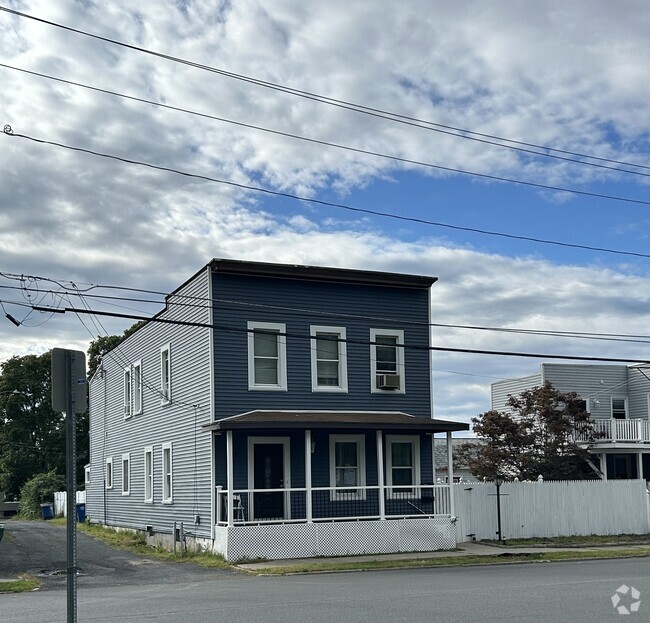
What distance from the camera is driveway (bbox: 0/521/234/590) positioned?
806 inches

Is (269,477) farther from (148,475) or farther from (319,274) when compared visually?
(148,475)

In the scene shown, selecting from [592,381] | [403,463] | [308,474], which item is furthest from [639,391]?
[308,474]

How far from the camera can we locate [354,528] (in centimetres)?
2520

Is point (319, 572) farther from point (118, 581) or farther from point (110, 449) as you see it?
point (110, 449)

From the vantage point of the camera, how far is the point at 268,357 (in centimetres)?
2684

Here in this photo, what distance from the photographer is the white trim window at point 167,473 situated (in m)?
29.8

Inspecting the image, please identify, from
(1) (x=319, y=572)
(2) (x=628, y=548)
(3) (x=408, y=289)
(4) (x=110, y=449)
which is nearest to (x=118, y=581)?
(1) (x=319, y=572)

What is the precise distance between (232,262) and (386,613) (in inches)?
559

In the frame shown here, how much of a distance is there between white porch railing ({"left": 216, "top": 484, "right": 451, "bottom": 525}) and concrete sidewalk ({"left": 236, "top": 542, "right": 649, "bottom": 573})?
1.18 meters

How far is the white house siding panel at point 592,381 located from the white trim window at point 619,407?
0.68ft

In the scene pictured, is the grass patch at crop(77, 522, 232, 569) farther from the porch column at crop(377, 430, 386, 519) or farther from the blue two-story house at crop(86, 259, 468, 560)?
the porch column at crop(377, 430, 386, 519)

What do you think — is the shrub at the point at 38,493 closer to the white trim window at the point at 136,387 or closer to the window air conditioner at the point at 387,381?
the white trim window at the point at 136,387

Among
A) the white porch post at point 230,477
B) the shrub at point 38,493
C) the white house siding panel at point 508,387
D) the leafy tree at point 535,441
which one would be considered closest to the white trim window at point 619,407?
the white house siding panel at point 508,387

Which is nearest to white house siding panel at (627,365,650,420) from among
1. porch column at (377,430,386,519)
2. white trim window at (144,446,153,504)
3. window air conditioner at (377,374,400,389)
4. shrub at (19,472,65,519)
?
window air conditioner at (377,374,400,389)
